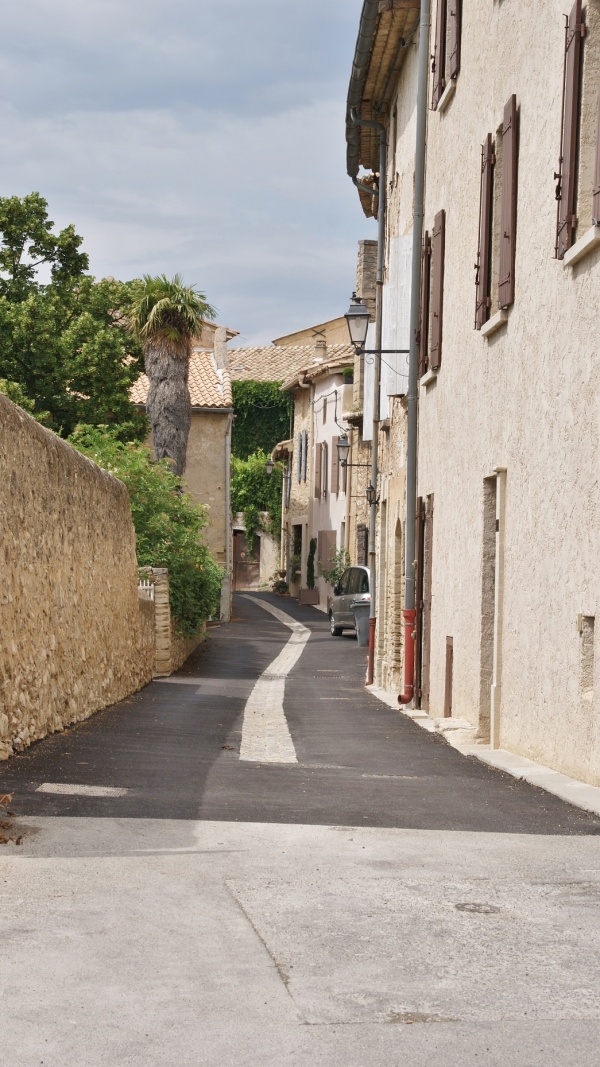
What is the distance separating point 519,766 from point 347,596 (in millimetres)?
23697

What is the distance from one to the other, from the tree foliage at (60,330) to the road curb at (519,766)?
21145mm

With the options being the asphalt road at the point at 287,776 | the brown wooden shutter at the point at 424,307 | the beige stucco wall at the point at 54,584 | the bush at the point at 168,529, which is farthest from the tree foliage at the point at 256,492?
the asphalt road at the point at 287,776

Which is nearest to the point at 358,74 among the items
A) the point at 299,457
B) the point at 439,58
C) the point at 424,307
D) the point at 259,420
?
the point at 439,58

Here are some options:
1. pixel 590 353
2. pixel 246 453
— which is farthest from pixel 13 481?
pixel 246 453

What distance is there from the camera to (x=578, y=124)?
8352mm

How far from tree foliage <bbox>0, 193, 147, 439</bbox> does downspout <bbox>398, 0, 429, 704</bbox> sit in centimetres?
1751

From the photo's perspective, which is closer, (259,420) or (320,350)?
(320,350)

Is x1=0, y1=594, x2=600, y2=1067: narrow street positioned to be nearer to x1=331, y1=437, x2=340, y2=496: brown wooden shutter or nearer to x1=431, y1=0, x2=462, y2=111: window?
x1=431, y1=0, x2=462, y2=111: window

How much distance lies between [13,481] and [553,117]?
4502 millimetres

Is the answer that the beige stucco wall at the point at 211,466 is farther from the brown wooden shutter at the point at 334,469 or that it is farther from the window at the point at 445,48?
the window at the point at 445,48

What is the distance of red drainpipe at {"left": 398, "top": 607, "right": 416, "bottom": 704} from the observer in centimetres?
1571

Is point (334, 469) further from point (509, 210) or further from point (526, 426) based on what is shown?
point (526, 426)

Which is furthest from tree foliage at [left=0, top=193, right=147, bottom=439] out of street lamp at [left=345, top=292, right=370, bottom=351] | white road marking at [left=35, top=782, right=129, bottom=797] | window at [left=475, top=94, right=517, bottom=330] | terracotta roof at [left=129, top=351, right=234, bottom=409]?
white road marking at [left=35, top=782, right=129, bottom=797]

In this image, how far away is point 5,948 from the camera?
4.12m
